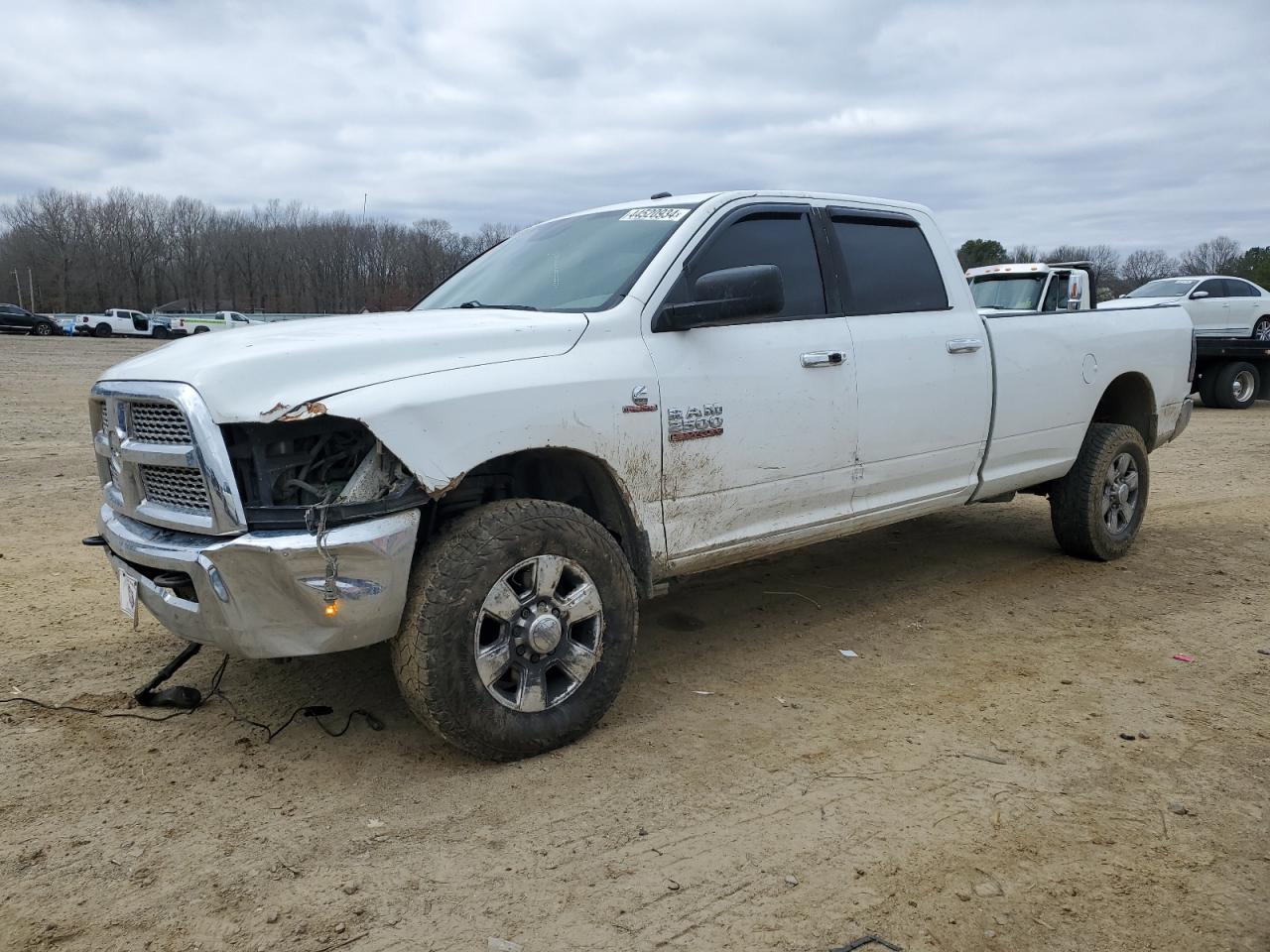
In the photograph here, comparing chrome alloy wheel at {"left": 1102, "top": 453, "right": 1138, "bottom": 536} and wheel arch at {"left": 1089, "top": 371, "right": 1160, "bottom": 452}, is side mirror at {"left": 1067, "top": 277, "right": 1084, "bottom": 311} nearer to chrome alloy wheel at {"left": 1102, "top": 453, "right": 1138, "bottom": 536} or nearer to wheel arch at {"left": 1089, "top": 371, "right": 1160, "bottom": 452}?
wheel arch at {"left": 1089, "top": 371, "right": 1160, "bottom": 452}

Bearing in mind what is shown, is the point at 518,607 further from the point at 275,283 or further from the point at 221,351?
the point at 275,283

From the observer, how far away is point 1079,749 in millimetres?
3457

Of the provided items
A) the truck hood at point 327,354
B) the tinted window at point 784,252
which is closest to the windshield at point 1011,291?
the tinted window at point 784,252

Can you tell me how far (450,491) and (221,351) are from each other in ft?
2.89

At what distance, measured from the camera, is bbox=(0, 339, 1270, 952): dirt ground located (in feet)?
8.28

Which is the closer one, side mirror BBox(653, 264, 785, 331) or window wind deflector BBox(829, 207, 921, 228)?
side mirror BBox(653, 264, 785, 331)

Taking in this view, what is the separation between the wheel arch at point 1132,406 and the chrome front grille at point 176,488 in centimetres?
528

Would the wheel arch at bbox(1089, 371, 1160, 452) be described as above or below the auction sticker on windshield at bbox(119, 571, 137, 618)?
above

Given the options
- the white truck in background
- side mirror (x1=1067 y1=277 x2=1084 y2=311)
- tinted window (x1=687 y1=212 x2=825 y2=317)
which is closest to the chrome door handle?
tinted window (x1=687 y1=212 x2=825 y2=317)

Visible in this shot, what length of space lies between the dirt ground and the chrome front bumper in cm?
54

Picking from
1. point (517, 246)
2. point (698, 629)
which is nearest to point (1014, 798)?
point (698, 629)

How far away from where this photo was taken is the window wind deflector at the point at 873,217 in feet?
15.2

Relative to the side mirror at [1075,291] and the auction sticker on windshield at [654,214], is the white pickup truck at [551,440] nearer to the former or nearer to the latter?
the auction sticker on windshield at [654,214]

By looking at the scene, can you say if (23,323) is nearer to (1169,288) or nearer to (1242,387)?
(1169,288)
